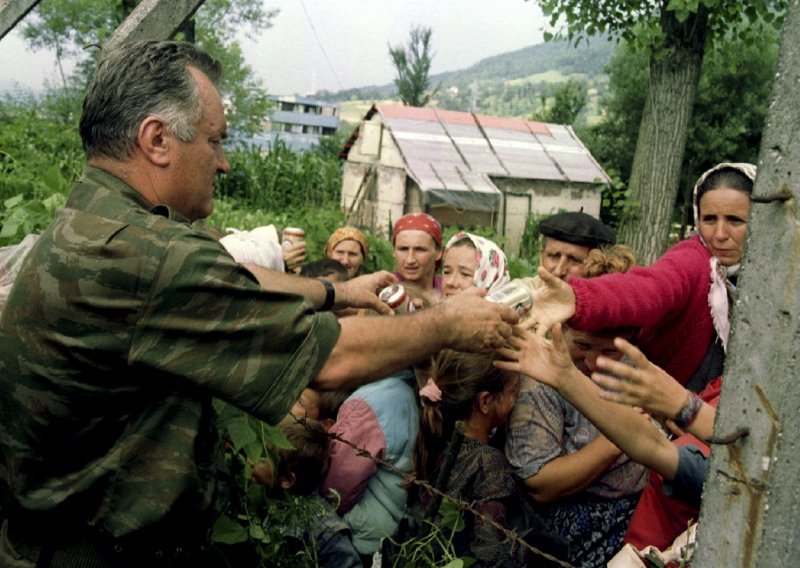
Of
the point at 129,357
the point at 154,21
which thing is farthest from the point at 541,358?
the point at 154,21

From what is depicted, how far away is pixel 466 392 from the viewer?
2.72 m

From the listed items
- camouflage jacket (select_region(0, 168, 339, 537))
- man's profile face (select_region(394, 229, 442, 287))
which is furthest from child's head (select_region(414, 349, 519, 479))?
man's profile face (select_region(394, 229, 442, 287))

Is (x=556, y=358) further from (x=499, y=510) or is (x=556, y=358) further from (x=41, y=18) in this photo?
(x=41, y=18)

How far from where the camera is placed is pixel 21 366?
1.62m

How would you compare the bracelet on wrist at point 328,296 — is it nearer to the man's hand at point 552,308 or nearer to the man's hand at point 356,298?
the man's hand at point 356,298

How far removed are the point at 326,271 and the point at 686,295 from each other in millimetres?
2470

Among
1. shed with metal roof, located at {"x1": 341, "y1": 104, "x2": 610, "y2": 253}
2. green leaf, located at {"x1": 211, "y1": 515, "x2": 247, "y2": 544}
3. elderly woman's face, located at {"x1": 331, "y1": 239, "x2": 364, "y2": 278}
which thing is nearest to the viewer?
green leaf, located at {"x1": 211, "y1": 515, "x2": 247, "y2": 544}

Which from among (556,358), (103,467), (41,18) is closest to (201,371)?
(103,467)

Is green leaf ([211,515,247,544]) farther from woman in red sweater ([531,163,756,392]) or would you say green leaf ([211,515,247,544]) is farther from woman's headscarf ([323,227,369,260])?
woman's headscarf ([323,227,369,260])

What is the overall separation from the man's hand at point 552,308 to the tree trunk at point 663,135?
7.65 meters

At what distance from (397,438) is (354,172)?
14.0m

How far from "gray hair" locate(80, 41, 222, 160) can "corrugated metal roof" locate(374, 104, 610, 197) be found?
1130 centimetres

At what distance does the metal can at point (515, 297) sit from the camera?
2.34m

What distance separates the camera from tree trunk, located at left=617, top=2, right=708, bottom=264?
9.27 meters
